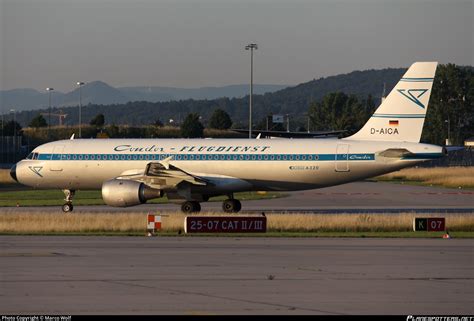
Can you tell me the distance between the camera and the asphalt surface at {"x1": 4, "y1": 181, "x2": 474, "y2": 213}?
4434cm

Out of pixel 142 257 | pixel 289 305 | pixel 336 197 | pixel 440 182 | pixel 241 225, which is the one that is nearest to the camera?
pixel 289 305

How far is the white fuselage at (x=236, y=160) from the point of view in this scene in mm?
40344

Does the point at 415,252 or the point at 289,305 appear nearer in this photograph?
the point at 289,305

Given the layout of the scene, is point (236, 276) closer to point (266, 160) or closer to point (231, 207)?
point (266, 160)

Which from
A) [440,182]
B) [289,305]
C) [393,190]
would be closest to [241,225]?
[289,305]

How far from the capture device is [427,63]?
4128cm

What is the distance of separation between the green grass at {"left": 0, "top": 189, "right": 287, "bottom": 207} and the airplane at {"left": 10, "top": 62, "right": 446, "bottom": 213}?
6.99m

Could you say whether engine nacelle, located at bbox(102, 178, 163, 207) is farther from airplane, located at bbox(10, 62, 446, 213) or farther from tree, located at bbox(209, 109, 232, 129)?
tree, located at bbox(209, 109, 232, 129)

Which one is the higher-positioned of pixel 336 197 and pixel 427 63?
pixel 427 63

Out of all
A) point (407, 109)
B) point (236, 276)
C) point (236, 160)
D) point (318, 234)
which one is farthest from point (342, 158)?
point (236, 276)

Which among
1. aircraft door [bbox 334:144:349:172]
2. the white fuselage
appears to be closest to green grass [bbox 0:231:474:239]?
the white fuselage

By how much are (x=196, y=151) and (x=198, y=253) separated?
17.9 metres

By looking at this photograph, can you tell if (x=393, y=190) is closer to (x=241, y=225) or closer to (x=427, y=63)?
(x=427, y=63)

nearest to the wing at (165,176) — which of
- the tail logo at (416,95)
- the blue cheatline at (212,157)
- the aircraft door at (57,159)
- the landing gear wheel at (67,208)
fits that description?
the blue cheatline at (212,157)
